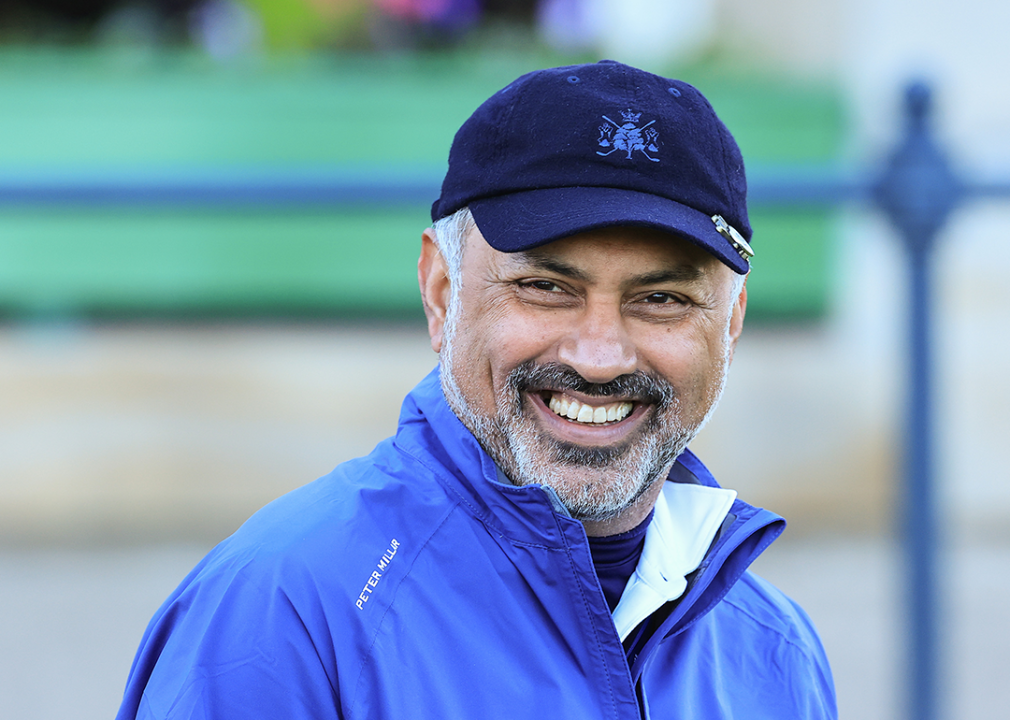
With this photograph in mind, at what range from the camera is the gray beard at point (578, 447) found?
157 centimetres

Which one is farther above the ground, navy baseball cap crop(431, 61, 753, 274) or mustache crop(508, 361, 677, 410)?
navy baseball cap crop(431, 61, 753, 274)

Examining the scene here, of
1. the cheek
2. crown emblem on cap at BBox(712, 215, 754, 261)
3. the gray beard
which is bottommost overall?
the gray beard

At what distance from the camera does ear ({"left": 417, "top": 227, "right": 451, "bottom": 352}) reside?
5.64 ft

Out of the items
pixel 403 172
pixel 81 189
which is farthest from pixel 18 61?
pixel 403 172

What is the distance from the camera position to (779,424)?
521 cm

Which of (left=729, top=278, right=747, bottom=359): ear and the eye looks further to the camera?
(left=729, top=278, right=747, bottom=359): ear

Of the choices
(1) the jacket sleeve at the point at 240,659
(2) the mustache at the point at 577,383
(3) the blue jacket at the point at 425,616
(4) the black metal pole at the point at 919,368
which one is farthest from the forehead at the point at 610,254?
(4) the black metal pole at the point at 919,368

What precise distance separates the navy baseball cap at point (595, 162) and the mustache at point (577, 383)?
0.17 metres

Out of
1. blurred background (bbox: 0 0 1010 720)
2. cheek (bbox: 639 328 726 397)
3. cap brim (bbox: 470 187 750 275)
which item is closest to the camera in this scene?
cap brim (bbox: 470 187 750 275)

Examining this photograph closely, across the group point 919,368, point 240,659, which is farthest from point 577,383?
point 919,368

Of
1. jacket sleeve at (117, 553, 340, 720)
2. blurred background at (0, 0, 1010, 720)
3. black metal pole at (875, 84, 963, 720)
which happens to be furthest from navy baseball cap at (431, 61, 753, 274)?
blurred background at (0, 0, 1010, 720)

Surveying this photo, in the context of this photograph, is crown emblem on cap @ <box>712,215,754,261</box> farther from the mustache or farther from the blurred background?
the blurred background

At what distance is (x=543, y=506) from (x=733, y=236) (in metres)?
0.44

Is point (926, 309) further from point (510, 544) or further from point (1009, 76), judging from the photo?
point (1009, 76)
